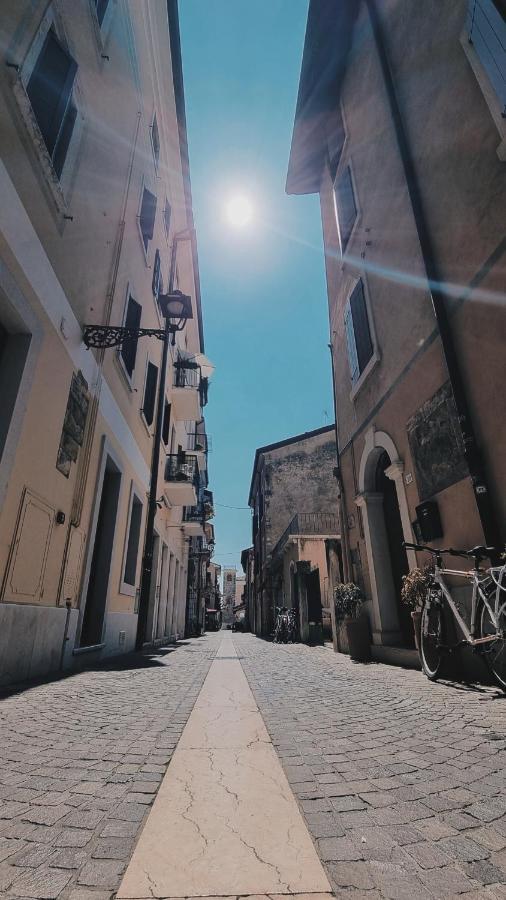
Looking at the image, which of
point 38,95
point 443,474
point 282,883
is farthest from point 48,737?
point 38,95

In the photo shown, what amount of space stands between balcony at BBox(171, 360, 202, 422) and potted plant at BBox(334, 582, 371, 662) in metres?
9.04

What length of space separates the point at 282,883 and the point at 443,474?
4.82 m

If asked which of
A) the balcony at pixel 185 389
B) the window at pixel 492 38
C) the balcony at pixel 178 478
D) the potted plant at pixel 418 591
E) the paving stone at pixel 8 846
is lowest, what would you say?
the paving stone at pixel 8 846

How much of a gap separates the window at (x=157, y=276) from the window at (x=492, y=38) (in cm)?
817

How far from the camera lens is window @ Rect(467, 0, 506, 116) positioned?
4.34m

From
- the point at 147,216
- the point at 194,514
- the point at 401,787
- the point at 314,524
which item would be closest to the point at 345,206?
the point at 147,216

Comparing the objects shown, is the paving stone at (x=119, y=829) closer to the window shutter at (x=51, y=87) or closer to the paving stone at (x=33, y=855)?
the paving stone at (x=33, y=855)

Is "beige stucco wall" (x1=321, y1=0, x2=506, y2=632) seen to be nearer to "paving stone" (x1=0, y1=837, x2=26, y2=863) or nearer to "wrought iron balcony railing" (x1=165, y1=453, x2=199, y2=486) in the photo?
"paving stone" (x1=0, y1=837, x2=26, y2=863)

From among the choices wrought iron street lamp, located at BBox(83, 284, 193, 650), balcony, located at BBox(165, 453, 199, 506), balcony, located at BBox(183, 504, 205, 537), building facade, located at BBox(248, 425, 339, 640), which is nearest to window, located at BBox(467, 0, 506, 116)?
wrought iron street lamp, located at BBox(83, 284, 193, 650)

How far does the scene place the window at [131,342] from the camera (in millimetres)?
8375

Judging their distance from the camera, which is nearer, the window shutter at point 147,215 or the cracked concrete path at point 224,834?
the cracked concrete path at point 224,834

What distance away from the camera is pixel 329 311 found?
11367 millimetres

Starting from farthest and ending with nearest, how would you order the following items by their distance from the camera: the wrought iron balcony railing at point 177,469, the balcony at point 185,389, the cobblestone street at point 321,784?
the balcony at point 185,389 < the wrought iron balcony railing at point 177,469 < the cobblestone street at point 321,784

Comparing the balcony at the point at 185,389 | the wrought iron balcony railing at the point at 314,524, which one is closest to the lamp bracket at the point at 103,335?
the balcony at the point at 185,389
